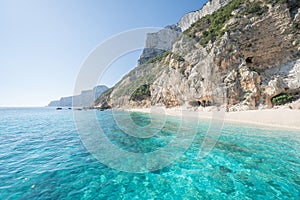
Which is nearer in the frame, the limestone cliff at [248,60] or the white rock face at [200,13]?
the limestone cliff at [248,60]

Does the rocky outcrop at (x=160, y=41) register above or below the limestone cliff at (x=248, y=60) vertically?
above

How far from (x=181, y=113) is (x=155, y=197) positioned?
79.5ft

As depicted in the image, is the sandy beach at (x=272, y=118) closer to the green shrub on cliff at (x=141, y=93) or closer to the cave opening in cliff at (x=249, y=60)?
the cave opening in cliff at (x=249, y=60)

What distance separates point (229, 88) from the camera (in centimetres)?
2175

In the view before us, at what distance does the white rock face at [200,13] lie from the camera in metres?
52.8

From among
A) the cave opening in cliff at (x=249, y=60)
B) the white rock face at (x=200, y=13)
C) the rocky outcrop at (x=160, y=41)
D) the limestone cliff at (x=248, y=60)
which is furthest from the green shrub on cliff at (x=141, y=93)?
the white rock face at (x=200, y=13)

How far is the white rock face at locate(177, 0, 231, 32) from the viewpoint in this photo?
173 ft

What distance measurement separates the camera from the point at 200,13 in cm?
6619

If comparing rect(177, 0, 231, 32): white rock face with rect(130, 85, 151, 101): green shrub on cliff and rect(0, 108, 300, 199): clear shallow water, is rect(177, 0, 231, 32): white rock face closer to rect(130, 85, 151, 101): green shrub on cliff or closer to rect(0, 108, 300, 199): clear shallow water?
rect(130, 85, 151, 101): green shrub on cliff

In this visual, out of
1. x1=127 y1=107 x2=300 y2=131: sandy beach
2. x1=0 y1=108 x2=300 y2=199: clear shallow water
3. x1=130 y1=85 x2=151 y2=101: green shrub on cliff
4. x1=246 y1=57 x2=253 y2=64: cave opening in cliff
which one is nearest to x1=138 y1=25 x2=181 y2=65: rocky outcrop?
x1=130 y1=85 x2=151 y2=101: green shrub on cliff

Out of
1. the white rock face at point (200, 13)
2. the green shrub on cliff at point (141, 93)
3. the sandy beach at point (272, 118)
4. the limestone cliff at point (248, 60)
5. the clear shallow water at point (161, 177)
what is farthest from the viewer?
the green shrub on cliff at point (141, 93)

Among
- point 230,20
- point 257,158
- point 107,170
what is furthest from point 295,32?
point 107,170

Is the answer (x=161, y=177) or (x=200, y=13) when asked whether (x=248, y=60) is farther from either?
(x=200, y=13)

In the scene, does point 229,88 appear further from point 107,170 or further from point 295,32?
point 107,170
